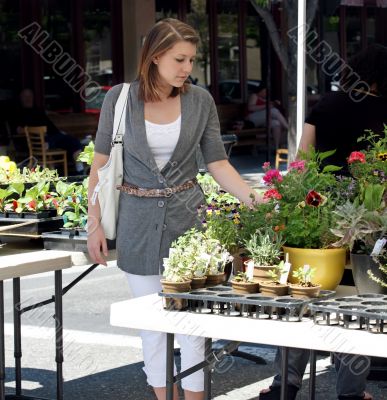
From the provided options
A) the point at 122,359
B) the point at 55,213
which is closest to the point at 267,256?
the point at 55,213

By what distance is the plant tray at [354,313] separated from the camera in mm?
2836

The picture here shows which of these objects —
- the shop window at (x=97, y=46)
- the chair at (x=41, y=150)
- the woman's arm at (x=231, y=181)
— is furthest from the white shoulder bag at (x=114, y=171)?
the shop window at (x=97, y=46)

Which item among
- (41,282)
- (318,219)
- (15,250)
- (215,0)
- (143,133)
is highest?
(215,0)

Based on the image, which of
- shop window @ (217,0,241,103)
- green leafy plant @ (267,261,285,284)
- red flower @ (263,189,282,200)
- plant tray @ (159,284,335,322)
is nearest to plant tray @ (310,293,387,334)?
plant tray @ (159,284,335,322)

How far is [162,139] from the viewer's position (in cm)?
381

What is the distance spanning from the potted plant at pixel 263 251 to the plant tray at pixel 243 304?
10cm

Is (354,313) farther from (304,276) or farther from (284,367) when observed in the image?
(284,367)

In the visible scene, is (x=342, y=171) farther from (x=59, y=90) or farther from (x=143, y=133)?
(x=59, y=90)

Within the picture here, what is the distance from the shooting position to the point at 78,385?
5512mm

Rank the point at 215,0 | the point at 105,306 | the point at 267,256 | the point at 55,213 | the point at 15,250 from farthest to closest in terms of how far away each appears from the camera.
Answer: the point at 215,0
the point at 105,306
the point at 55,213
the point at 15,250
the point at 267,256

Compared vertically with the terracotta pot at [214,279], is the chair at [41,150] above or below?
below

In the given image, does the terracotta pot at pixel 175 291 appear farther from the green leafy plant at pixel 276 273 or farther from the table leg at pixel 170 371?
the green leafy plant at pixel 276 273

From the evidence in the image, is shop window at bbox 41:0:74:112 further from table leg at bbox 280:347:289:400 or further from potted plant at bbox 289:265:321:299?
potted plant at bbox 289:265:321:299

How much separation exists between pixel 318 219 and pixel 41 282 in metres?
5.51
